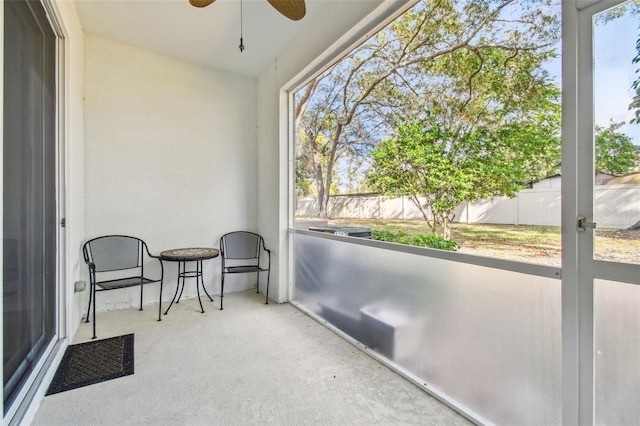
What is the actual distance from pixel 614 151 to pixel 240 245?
11.1 ft

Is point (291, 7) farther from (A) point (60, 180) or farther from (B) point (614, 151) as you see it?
(A) point (60, 180)

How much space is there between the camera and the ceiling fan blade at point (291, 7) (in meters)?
1.74

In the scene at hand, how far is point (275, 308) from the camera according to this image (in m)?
3.22

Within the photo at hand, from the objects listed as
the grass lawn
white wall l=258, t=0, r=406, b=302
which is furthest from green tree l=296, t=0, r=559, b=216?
the grass lawn

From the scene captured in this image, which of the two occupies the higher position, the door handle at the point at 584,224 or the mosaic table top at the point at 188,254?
the door handle at the point at 584,224

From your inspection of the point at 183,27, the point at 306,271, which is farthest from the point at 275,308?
the point at 183,27

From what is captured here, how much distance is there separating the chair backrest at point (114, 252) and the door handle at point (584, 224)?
139 inches

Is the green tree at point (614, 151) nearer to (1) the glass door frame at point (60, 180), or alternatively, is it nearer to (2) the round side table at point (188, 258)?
(2) the round side table at point (188, 258)

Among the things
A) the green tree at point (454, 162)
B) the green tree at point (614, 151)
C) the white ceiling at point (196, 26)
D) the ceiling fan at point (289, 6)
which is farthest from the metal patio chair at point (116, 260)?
the green tree at point (614, 151)

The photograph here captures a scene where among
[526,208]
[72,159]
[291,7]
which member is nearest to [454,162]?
[526,208]

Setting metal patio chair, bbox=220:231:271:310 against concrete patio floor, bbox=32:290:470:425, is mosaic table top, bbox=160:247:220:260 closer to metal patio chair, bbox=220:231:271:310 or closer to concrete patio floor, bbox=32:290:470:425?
metal patio chair, bbox=220:231:271:310

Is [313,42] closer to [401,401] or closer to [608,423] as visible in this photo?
[401,401]

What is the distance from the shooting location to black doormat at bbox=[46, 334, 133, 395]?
186 cm

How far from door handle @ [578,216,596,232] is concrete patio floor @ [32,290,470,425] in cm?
111
